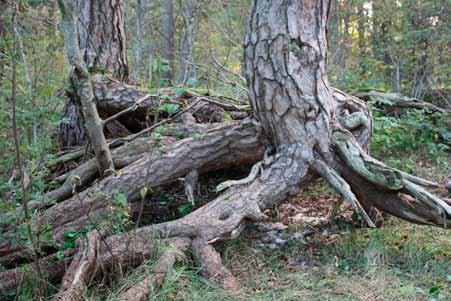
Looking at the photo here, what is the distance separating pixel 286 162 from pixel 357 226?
92 centimetres

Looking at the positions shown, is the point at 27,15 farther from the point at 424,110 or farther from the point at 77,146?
the point at 424,110

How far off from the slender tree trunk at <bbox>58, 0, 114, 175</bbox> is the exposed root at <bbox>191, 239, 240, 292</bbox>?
0.86m

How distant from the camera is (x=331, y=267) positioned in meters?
3.33

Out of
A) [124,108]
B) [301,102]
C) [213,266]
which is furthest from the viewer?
[124,108]

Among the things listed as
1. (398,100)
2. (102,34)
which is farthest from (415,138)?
(102,34)

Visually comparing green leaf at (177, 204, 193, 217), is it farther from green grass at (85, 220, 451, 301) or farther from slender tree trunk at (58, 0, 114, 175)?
slender tree trunk at (58, 0, 114, 175)

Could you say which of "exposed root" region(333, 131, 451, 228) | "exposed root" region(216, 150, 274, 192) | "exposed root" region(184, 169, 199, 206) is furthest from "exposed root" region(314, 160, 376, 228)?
"exposed root" region(184, 169, 199, 206)

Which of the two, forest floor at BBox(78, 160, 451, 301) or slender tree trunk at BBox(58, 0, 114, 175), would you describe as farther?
slender tree trunk at BBox(58, 0, 114, 175)

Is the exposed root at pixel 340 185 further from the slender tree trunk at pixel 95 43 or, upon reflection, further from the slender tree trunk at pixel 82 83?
the slender tree trunk at pixel 95 43

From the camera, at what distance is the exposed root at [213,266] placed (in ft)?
9.97

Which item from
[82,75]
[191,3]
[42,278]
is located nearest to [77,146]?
[82,75]

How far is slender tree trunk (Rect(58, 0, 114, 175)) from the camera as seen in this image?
3188 millimetres

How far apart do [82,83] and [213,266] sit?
5.39 ft

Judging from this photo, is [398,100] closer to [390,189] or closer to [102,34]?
[390,189]
